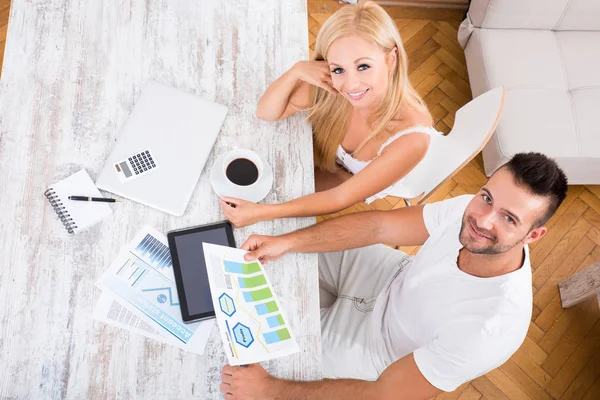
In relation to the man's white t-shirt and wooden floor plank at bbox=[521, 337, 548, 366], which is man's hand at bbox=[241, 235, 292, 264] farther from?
wooden floor plank at bbox=[521, 337, 548, 366]

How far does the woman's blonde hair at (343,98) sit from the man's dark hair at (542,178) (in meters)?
0.40

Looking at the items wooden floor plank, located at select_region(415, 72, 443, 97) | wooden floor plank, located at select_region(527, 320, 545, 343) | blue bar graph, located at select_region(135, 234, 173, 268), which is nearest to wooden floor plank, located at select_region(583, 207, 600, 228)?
wooden floor plank, located at select_region(527, 320, 545, 343)

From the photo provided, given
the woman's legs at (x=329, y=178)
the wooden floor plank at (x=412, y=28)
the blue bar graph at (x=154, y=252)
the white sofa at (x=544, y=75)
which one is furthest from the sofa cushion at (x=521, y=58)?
the blue bar graph at (x=154, y=252)

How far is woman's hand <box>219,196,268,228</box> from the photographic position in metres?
1.27

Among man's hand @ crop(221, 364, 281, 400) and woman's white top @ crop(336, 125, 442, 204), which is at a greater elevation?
woman's white top @ crop(336, 125, 442, 204)

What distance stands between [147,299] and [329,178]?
84 cm

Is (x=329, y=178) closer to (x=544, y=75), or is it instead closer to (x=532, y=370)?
(x=544, y=75)

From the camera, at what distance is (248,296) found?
123cm

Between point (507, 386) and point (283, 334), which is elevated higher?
point (283, 334)

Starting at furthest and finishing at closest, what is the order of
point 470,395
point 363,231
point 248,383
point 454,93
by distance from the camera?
point 454,93 → point 470,395 → point 363,231 → point 248,383

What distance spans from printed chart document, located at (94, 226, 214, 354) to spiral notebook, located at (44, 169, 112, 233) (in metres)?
0.11

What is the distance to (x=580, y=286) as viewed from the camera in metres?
2.15

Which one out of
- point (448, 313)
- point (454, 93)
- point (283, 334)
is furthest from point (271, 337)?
point (454, 93)

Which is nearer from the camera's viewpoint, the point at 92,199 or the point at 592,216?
the point at 92,199
